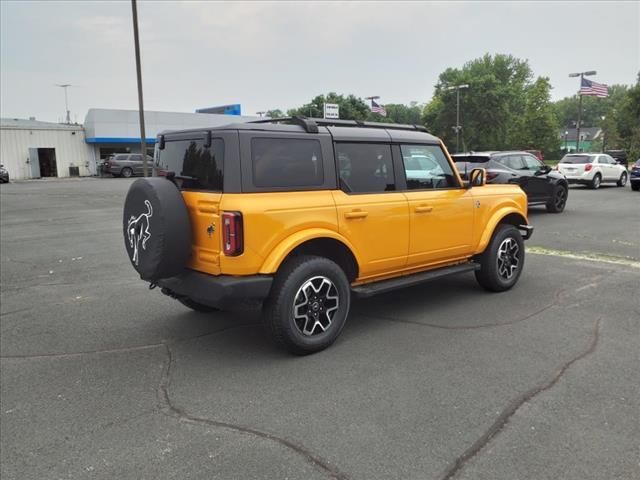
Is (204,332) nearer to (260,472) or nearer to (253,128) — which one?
(253,128)

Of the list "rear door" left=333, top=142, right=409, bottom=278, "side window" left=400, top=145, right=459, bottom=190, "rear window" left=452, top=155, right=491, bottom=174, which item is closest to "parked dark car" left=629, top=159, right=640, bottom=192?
"rear window" left=452, top=155, right=491, bottom=174

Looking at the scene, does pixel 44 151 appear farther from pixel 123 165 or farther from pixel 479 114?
pixel 479 114

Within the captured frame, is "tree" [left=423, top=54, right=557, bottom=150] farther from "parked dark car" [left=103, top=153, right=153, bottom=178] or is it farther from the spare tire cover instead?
the spare tire cover

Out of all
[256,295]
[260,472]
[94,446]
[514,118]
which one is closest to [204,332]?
[256,295]

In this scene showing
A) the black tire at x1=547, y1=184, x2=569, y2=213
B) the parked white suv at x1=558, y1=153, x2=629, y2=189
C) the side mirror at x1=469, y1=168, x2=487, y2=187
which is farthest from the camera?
the parked white suv at x1=558, y1=153, x2=629, y2=189

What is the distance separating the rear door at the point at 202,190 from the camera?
12.9ft

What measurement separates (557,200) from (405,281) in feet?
34.7

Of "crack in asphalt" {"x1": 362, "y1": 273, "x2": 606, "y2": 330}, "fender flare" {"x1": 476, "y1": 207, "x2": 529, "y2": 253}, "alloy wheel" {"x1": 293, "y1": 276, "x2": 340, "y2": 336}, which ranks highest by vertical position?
"fender flare" {"x1": 476, "y1": 207, "x2": 529, "y2": 253}

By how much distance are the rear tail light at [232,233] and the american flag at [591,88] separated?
33233 millimetres

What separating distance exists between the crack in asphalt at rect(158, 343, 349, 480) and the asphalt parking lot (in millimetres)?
12

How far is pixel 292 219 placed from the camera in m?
4.06

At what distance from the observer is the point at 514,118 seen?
7331 cm

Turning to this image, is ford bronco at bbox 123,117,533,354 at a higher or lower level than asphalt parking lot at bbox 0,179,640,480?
higher

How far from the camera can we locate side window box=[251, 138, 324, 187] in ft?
13.2
